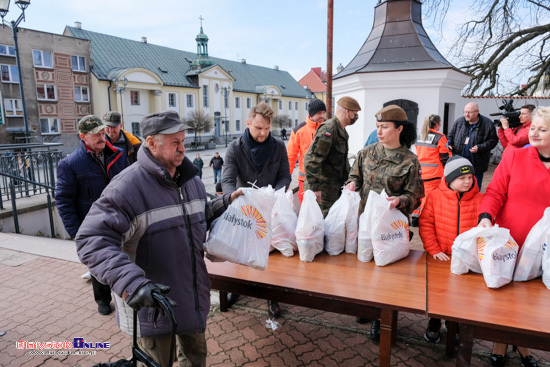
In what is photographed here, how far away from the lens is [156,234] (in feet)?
5.90

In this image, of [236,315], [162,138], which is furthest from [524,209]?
[236,315]

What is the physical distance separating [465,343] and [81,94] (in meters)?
35.4

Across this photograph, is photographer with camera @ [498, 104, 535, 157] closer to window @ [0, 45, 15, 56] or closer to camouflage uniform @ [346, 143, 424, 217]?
camouflage uniform @ [346, 143, 424, 217]

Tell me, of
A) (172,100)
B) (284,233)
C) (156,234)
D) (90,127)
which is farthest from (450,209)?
(172,100)

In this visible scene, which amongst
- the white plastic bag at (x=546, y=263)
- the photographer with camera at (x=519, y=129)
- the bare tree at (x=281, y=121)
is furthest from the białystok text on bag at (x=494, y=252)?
the bare tree at (x=281, y=121)

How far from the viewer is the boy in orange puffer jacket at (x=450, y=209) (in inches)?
104

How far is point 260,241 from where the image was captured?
2.26 m

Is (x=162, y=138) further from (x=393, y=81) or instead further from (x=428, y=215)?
(x=393, y=81)

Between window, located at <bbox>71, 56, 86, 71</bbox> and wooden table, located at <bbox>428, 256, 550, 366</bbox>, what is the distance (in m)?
35.3

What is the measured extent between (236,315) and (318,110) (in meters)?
2.86

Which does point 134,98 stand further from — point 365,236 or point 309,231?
point 365,236

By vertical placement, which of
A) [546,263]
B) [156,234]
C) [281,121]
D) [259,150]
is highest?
[281,121]

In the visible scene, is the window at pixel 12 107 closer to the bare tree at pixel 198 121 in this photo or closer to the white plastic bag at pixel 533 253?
the bare tree at pixel 198 121

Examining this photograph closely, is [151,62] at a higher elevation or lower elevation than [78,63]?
higher
